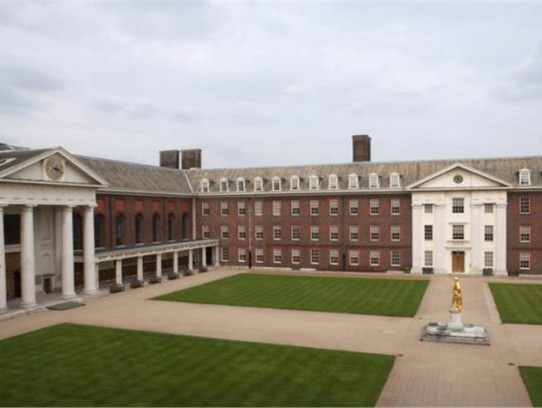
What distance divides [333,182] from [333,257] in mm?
8220

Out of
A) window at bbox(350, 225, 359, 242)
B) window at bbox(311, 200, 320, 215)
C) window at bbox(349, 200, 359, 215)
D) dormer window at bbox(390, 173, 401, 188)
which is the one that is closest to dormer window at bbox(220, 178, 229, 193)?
window at bbox(311, 200, 320, 215)

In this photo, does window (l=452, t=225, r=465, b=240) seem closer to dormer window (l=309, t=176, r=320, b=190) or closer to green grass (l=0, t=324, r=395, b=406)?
dormer window (l=309, t=176, r=320, b=190)

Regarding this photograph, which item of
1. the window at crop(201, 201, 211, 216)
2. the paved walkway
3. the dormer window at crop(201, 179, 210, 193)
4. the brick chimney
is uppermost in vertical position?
→ the brick chimney

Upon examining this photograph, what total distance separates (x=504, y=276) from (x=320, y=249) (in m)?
18.6

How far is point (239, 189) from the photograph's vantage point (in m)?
Result: 60.8

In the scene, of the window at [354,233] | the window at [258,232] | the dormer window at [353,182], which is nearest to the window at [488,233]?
the window at [354,233]

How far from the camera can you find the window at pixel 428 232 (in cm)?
5216

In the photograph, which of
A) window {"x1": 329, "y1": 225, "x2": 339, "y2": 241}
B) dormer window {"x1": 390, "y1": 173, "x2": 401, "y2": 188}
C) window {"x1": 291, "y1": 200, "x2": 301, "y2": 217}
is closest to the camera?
dormer window {"x1": 390, "y1": 173, "x2": 401, "y2": 188}

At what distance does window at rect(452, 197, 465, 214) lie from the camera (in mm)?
50938

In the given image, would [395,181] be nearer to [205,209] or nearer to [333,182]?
[333,182]

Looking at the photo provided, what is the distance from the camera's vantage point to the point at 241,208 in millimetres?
60125

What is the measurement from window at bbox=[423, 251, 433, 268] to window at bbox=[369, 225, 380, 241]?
509 cm

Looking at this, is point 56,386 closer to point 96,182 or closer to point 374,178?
point 96,182

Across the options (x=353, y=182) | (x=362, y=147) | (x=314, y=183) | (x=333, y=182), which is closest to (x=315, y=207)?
(x=314, y=183)
